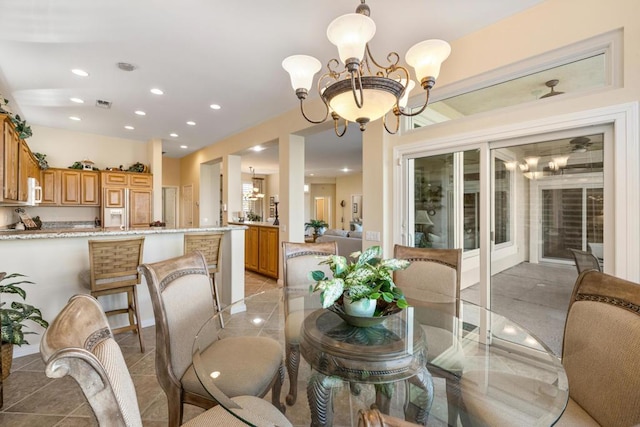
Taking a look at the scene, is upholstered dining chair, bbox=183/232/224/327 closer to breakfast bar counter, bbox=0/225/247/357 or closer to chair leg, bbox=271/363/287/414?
breakfast bar counter, bbox=0/225/247/357

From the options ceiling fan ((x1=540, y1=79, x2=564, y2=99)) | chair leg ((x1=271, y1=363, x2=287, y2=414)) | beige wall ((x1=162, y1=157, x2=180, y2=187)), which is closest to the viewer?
chair leg ((x1=271, y1=363, x2=287, y2=414))

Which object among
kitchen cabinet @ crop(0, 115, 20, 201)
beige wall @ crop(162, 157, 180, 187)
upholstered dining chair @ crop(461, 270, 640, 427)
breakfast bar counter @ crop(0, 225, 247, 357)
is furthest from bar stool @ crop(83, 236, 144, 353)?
beige wall @ crop(162, 157, 180, 187)

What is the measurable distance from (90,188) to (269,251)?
3.96m

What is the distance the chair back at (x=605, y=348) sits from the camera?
1061mm

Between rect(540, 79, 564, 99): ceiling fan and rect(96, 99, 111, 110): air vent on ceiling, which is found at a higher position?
rect(96, 99, 111, 110): air vent on ceiling

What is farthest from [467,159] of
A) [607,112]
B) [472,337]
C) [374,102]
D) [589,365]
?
[589,365]

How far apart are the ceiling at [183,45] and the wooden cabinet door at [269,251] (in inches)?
87.0

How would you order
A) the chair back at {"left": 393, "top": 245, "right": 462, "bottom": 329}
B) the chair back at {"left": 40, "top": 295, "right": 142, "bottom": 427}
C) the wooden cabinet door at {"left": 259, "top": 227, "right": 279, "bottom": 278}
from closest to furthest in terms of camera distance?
the chair back at {"left": 40, "top": 295, "right": 142, "bottom": 427}, the chair back at {"left": 393, "top": 245, "right": 462, "bottom": 329}, the wooden cabinet door at {"left": 259, "top": 227, "right": 279, "bottom": 278}

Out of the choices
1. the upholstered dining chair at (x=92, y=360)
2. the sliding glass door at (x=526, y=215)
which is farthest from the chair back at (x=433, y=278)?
the upholstered dining chair at (x=92, y=360)

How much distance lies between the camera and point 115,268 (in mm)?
2686

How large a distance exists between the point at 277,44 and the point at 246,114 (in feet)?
7.18

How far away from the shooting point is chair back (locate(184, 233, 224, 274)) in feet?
10.5

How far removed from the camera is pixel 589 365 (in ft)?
4.08

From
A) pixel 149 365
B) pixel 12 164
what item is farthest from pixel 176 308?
pixel 12 164
